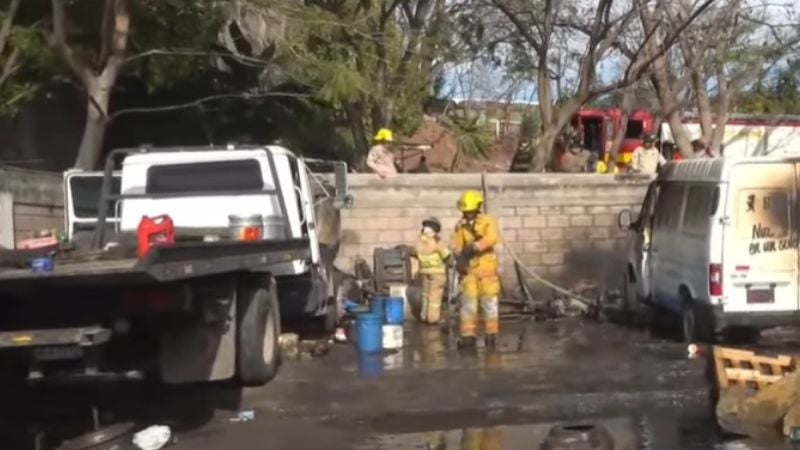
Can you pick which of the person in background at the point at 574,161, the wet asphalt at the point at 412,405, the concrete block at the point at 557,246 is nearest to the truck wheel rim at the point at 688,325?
the wet asphalt at the point at 412,405

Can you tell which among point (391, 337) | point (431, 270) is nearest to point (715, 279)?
point (391, 337)

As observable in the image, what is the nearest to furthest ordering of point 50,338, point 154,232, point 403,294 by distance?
→ point 50,338 < point 154,232 < point 403,294

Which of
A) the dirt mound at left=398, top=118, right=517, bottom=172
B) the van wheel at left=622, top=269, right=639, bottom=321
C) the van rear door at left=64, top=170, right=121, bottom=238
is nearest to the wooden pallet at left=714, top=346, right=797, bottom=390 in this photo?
the van wheel at left=622, top=269, right=639, bottom=321

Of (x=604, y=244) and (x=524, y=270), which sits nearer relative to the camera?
(x=524, y=270)

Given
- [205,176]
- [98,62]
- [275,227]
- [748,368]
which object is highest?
[98,62]

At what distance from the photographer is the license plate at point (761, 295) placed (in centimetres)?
1451

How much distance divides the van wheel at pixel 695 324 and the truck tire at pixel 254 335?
5.19m

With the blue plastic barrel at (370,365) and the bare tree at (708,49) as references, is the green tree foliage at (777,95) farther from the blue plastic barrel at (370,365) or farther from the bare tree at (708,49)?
the blue plastic barrel at (370,365)

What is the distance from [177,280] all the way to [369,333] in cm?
612

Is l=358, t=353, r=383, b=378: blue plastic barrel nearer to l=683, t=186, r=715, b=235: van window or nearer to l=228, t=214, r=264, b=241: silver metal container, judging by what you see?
l=228, t=214, r=264, b=241: silver metal container

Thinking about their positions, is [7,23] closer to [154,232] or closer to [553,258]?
[154,232]

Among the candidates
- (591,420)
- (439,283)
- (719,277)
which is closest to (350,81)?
(439,283)

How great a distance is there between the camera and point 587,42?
81.4 feet

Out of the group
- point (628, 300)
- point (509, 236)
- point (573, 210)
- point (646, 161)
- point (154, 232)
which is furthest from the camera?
point (646, 161)
